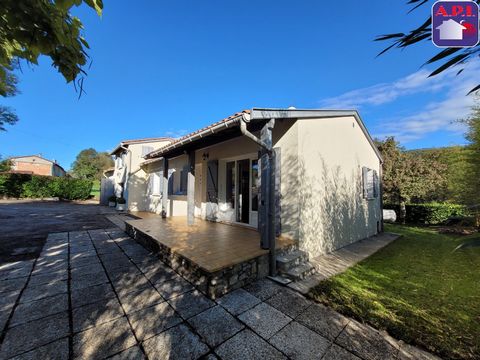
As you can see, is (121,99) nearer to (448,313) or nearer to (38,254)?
(38,254)

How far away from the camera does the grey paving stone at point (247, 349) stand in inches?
86.5

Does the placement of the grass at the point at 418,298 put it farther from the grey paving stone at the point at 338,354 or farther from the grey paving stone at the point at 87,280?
the grey paving stone at the point at 87,280

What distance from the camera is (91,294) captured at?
3.37 metres

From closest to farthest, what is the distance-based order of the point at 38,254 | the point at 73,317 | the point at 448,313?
the point at 73,317
the point at 448,313
the point at 38,254

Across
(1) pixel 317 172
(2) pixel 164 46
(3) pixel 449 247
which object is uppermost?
(2) pixel 164 46

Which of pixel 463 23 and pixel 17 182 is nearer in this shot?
pixel 463 23

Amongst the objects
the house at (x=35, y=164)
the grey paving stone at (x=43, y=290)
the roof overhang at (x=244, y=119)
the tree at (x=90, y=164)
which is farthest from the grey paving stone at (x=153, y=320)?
the house at (x=35, y=164)

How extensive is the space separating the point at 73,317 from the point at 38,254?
379 centimetres

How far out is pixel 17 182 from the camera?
2089cm

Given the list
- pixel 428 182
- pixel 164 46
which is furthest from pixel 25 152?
pixel 428 182

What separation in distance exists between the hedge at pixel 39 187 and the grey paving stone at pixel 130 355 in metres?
26.8

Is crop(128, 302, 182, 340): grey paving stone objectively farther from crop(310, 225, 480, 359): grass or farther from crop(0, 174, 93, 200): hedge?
crop(0, 174, 93, 200): hedge

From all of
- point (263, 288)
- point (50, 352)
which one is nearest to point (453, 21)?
point (263, 288)

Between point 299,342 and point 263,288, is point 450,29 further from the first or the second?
point 263,288
